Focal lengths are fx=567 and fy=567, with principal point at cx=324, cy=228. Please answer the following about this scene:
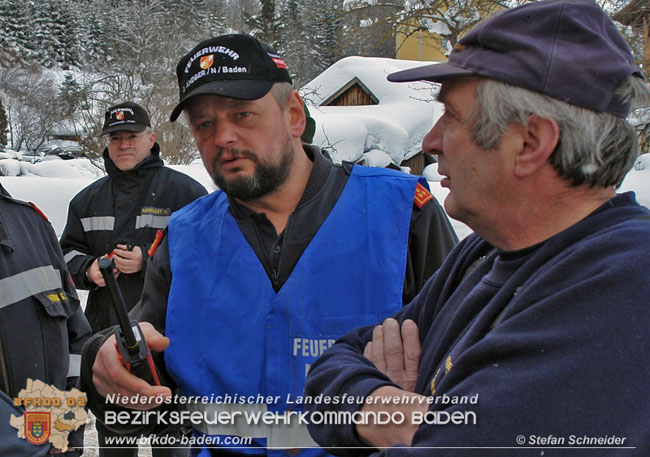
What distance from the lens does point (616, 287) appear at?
93 centimetres

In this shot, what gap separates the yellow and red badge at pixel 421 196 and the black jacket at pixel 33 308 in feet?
5.50

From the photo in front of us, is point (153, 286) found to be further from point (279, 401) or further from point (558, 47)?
point (558, 47)

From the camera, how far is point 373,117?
16.1 meters

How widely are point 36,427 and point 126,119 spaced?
9.92 ft

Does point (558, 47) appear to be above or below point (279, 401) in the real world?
above

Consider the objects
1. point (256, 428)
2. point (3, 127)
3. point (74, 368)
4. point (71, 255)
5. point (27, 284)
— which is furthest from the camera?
point (3, 127)

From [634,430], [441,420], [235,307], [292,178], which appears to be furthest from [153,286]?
[634,430]

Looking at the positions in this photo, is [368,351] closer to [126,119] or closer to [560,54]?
[560,54]

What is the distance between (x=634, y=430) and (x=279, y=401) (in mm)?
1139

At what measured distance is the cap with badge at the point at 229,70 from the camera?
193cm

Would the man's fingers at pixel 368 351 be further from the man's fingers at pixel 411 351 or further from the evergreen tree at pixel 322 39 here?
the evergreen tree at pixel 322 39

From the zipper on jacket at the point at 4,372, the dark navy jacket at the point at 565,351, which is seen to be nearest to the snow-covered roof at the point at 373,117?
the zipper on jacket at the point at 4,372

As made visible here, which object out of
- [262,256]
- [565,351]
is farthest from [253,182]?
[565,351]

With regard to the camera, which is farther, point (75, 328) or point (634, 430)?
point (75, 328)
